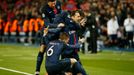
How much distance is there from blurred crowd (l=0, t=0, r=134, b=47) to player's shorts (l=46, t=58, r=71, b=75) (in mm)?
10245

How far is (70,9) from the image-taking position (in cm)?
2719

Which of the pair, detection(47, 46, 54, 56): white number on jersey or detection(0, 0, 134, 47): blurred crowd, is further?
detection(0, 0, 134, 47): blurred crowd

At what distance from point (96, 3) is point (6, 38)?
34.4ft

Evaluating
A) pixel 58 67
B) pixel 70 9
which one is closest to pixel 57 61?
pixel 58 67

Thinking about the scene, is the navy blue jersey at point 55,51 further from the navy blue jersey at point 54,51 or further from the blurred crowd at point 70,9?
the blurred crowd at point 70,9

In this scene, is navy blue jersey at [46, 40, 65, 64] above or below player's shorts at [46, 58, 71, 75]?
above

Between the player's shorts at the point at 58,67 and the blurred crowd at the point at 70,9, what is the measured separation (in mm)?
10245

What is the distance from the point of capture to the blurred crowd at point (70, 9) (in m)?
24.6

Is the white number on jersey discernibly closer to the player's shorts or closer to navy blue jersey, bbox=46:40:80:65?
navy blue jersey, bbox=46:40:80:65

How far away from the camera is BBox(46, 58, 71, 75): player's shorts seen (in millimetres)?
10108

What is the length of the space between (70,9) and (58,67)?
1722 centimetres

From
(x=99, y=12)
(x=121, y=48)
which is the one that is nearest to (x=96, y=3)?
(x=99, y=12)

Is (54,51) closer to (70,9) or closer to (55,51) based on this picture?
(55,51)

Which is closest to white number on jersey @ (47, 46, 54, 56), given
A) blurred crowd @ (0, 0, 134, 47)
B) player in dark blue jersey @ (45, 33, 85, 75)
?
player in dark blue jersey @ (45, 33, 85, 75)
